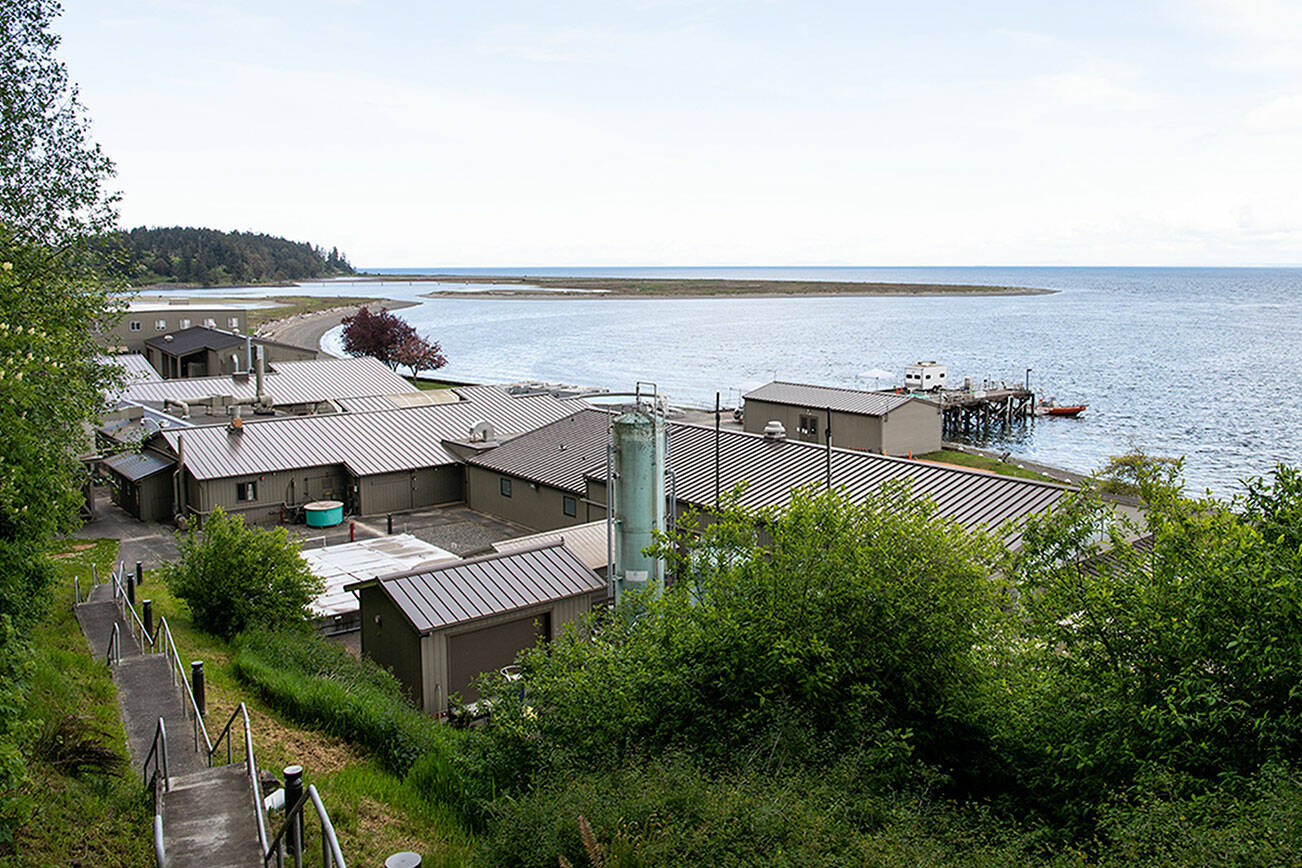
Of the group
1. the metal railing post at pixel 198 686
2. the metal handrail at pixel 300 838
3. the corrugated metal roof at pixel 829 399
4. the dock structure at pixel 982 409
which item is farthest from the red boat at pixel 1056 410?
the metal handrail at pixel 300 838

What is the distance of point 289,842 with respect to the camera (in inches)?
430

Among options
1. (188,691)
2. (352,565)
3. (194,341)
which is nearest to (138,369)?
(194,341)

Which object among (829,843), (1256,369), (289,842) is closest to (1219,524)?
(829,843)

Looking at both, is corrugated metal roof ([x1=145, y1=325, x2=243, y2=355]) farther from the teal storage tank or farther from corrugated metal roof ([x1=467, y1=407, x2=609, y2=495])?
corrugated metal roof ([x1=467, y1=407, x2=609, y2=495])

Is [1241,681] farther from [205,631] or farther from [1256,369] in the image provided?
[1256,369]

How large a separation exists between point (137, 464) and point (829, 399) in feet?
130

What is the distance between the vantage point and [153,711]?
53.6 ft

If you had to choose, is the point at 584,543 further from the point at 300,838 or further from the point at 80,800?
the point at 300,838

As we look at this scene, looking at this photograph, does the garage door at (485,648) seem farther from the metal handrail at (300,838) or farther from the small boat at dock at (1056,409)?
the small boat at dock at (1056,409)

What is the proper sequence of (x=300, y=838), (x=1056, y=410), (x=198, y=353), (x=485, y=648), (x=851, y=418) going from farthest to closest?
(x=1056, y=410)
(x=198, y=353)
(x=851, y=418)
(x=485, y=648)
(x=300, y=838)

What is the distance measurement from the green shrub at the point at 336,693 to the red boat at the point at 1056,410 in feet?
268

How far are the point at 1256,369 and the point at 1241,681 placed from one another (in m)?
131

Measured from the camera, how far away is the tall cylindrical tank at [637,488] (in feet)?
74.2

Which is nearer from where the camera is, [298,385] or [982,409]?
[298,385]
